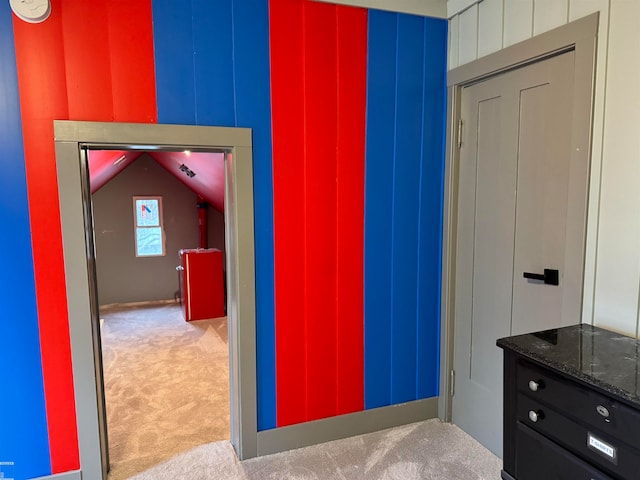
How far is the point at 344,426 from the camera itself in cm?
250

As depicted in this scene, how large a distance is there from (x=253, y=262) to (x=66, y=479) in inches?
52.5

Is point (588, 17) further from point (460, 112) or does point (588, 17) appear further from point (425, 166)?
point (425, 166)

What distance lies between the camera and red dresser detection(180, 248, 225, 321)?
16.8 ft

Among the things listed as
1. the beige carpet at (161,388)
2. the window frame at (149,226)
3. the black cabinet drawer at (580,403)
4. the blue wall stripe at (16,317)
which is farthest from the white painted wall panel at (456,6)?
the window frame at (149,226)

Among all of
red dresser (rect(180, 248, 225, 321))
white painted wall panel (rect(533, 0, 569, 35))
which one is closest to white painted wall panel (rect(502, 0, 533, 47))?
white painted wall panel (rect(533, 0, 569, 35))

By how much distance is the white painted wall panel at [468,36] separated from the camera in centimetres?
229

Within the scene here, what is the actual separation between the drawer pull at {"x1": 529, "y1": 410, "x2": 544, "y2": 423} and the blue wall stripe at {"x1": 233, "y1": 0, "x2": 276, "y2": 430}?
1.31m

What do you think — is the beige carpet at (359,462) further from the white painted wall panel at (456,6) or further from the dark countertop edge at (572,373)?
the white painted wall panel at (456,6)

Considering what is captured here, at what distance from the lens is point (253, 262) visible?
7.28 ft

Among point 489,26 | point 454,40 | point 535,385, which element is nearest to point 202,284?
point 454,40

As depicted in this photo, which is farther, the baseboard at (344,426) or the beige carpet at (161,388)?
the beige carpet at (161,388)

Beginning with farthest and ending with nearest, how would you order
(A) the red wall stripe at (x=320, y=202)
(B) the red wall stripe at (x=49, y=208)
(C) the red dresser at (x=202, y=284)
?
(C) the red dresser at (x=202, y=284)
(A) the red wall stripe at (x=320, y=202)
(B) the red wall stripe at (x=49, y=208)

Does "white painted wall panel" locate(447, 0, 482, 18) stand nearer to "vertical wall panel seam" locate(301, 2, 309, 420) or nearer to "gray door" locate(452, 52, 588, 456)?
"gray door" locate(452, 52, 588, 456)

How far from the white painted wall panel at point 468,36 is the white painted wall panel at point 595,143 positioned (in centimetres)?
58
